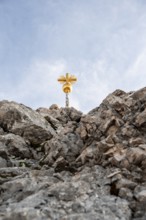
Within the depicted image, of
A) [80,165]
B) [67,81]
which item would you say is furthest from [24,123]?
[67,81]

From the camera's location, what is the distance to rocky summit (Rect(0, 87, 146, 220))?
A: 1681 centimetres

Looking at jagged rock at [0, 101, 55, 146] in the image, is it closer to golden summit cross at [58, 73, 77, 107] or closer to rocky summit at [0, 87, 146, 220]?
rocky summit at [0, 87, 146, 220]

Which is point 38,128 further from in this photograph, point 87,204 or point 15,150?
point 87,204

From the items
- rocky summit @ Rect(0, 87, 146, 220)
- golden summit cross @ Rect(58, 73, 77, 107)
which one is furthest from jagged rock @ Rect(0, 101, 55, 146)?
golden summit cross @ Rect(58, 73, 77, 107)

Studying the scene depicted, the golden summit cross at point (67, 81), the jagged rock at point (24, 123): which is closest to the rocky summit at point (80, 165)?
the jagged rock at point (24, 123)

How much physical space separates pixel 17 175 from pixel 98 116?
763 cm

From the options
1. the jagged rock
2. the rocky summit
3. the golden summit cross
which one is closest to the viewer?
the rocky summit

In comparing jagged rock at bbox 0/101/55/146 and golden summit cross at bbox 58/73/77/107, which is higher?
golden summit cross at bbox 58/73/77/107

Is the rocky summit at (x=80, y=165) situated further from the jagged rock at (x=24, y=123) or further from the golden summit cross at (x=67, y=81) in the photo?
the golden summit cross at (x=67, y=81)

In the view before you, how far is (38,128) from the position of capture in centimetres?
3117

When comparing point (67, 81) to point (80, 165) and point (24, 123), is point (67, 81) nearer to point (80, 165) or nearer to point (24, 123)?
point (24, 123)

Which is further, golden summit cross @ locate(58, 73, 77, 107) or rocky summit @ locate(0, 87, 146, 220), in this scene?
golden summit cross @ locate(58, 73, 77, 107)

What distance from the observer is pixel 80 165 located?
22.9 m

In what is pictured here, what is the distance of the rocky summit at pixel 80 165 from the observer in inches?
662
